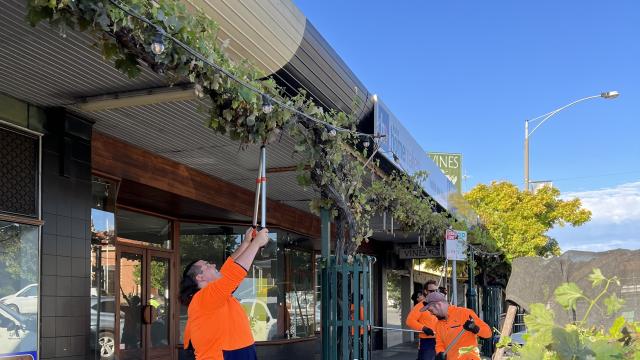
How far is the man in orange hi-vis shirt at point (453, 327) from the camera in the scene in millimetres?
5625

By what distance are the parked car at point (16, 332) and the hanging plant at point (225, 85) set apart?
9.00 feet

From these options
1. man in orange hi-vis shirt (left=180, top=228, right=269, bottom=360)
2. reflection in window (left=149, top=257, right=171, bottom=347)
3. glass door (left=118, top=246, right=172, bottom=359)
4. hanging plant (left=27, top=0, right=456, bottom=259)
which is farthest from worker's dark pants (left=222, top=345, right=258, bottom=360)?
reflection in window (left=149, top=257, right=171, bottom=347)

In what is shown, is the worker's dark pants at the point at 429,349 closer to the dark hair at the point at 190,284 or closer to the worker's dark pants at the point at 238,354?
the worker's dark pants at the point at 238,354

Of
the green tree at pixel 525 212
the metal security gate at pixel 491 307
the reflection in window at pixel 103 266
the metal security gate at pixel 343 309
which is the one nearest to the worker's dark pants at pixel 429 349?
the metal security gate at pixel 343 309

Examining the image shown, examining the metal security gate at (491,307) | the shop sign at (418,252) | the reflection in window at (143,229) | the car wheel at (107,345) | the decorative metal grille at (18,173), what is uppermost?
the decorative metal grille at (18,173)

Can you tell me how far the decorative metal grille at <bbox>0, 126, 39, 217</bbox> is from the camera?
621cm

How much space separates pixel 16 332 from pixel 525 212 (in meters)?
18.9

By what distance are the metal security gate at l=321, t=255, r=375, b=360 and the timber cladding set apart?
2.78 metres

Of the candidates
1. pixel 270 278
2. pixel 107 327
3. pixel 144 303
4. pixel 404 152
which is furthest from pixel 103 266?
pixel 270 278

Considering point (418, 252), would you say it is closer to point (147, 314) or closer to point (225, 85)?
point (147, 314)

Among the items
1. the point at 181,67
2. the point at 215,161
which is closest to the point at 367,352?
the point at 215,161

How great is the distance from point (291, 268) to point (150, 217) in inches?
157

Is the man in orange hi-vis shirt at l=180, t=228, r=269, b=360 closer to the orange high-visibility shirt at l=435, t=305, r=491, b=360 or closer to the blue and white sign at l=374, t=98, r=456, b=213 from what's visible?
Answer: the orange high-visibility shirt at l=435, t=305, r=491, b=360

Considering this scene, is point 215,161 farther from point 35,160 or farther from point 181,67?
point 181,67
